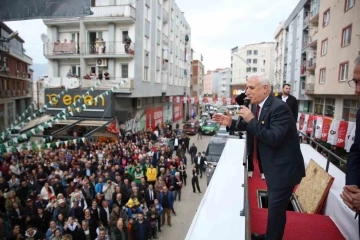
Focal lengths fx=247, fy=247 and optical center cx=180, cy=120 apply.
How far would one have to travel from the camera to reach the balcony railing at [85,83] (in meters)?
19.2

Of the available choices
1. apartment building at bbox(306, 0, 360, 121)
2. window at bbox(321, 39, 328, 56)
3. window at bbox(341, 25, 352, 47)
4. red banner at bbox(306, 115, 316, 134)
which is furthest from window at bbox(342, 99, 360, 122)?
window at bbox(321, 39, 328, 56)

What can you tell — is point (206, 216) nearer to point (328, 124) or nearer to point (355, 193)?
point (355, 193)

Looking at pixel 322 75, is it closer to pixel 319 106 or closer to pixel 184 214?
pixel 319 106

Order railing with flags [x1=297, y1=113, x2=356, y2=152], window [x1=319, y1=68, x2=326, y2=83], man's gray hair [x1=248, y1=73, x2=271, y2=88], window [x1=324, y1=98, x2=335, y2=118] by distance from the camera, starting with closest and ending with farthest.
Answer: man's gray hair [x1=248, y1=73, x2=271, y2=88]
railing with flags [x1=297, y1=113, x2=356, y2=152]
window [x1=324, y1=98, x2=335, y2=118]
window [x1=319, y1=68, x2=326, y2=83]

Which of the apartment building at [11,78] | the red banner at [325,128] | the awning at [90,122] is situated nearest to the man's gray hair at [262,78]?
the red banner at [325,128]

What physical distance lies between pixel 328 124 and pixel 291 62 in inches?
1086

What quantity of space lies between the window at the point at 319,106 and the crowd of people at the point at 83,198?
17.5 metres

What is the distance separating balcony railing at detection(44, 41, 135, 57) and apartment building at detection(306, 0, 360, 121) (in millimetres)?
15414

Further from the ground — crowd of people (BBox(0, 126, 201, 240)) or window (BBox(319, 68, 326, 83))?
window (BBox(319, 68, 326, 83))

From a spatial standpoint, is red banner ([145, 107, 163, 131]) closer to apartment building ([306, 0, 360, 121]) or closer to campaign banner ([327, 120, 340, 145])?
apartment building ([306, 0, 360, 121])

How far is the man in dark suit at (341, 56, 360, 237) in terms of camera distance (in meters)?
2.09

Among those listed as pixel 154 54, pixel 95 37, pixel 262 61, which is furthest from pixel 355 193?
pixel 262 61

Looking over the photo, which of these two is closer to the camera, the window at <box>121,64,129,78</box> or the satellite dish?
the satellite dish

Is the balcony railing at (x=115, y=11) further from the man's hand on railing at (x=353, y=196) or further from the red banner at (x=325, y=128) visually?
the man's hand on railing at (x=353, y=196)
